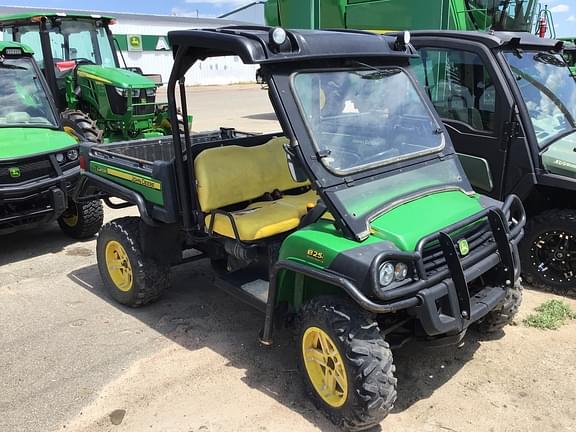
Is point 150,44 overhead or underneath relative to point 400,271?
overhead

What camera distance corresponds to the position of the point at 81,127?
8945mm

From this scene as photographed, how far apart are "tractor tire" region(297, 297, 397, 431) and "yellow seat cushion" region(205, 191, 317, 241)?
0.66 metres

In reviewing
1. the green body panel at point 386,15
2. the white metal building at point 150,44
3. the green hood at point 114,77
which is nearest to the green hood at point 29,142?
the green hood at point 114,77

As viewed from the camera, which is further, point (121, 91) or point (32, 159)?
point (121, 91)

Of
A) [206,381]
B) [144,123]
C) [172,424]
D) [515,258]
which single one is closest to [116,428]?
[172,424]

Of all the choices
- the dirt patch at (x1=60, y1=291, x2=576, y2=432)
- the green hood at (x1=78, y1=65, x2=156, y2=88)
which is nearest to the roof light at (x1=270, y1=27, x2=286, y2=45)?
the dirt patch at (x1=60, y1=291, x2=576, y2=432)

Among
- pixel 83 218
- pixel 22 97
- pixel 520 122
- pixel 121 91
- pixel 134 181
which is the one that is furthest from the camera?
pixel 121 91

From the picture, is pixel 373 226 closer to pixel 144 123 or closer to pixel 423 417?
pixel 423 417

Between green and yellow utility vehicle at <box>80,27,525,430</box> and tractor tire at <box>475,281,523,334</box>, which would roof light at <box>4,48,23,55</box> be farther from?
tractor tire at <box>475,281,523,334</box>

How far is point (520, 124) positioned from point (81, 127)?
6.84 m

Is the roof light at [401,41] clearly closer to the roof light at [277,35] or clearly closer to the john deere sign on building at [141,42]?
the roof light at [277,35]

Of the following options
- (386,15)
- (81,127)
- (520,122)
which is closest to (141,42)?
(386,15)

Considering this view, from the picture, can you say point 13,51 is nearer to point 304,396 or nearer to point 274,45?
point 274,45

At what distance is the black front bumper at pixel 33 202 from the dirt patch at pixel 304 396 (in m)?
2.40
